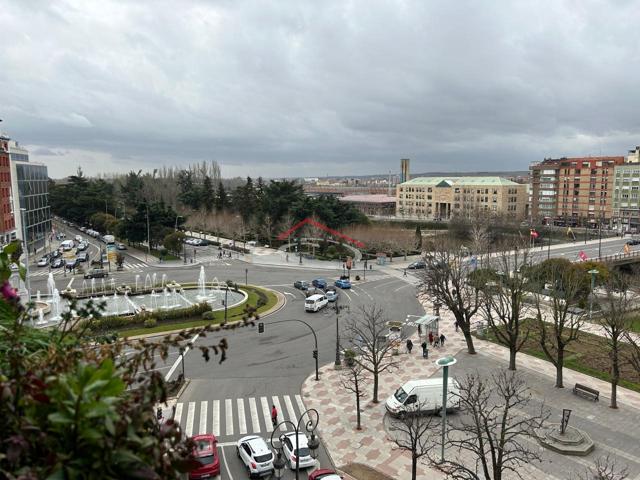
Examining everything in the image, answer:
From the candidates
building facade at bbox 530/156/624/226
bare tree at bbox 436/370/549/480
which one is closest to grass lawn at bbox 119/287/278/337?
bare tree at bbox 436/370/549/480

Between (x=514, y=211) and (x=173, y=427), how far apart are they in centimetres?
10801

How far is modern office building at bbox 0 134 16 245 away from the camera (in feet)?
166

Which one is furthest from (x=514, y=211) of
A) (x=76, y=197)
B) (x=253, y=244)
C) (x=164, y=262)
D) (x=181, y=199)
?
(x=76, y=197)

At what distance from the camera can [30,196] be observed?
62188 mm

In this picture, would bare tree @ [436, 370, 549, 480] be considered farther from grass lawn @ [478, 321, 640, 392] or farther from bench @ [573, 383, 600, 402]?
grass lawn @ [478, 321, 640, 392]

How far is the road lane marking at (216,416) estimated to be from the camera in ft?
57.7

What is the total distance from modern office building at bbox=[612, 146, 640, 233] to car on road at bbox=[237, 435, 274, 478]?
89.7m

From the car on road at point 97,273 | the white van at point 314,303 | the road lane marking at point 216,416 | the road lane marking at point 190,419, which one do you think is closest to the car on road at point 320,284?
the white van at point 314,303

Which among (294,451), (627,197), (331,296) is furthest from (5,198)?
(627,197)

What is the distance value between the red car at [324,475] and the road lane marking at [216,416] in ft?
16.2

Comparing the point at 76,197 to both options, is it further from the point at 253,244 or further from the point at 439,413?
the point at 439,413

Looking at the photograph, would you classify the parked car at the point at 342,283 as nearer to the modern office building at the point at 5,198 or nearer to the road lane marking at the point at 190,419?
the road lane marking at the point at 190,419

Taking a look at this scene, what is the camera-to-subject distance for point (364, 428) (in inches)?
687

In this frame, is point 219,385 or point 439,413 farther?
point 219,385
